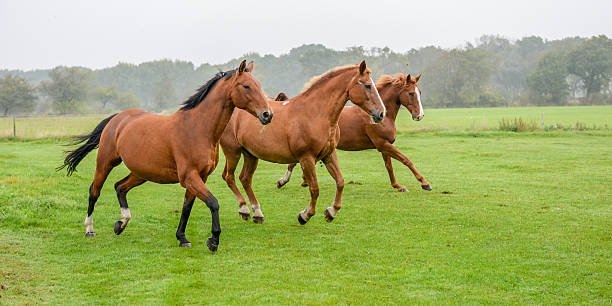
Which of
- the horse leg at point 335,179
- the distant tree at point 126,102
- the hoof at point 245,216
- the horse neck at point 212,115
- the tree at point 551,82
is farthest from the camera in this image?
the distant tree at point 126,102

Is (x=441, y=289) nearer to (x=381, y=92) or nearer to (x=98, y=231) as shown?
(x=98, y=231)

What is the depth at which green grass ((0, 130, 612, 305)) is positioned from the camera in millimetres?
4965

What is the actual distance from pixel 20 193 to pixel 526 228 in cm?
872

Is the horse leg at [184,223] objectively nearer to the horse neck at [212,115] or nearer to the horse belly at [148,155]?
the horse belly at [148,155]

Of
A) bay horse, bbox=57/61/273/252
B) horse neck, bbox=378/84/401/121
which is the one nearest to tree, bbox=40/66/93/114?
horse neck, bbox=378/84/401/121

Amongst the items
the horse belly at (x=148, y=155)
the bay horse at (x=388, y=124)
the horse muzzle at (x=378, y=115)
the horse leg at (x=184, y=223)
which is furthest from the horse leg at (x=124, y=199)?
the bay horse at (x=388, y=124)

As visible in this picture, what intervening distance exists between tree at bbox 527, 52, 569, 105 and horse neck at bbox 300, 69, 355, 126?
227ft

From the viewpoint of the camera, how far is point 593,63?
67938 millimetres

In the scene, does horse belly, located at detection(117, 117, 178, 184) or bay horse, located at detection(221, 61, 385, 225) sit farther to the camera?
bay horse, located at detection(221, 61, 385, 225)

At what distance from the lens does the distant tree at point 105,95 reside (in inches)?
2844

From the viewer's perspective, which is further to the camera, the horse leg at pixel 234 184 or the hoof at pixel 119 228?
the horse leg at pixel 234 184

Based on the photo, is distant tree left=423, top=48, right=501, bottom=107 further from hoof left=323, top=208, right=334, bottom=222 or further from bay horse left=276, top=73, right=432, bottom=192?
hoof left=323, top=208, right=334, bottom=222

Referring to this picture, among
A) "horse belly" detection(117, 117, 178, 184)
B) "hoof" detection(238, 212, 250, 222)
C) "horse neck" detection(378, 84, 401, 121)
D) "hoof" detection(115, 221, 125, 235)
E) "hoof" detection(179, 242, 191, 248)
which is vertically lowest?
"hoof" detection(238, 212, 250, 222)

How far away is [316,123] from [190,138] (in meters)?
1.82
